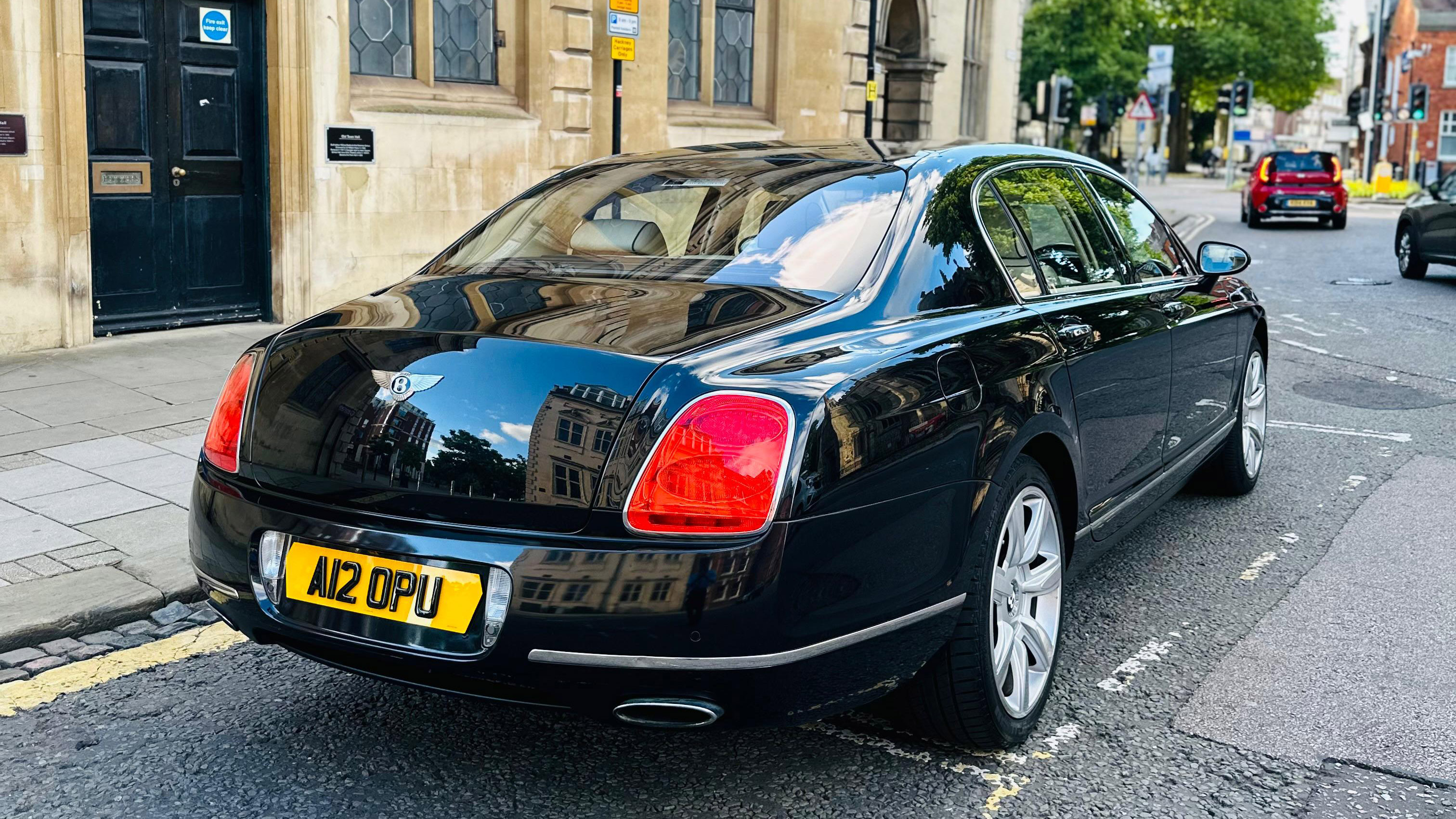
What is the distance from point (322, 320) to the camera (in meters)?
3.49

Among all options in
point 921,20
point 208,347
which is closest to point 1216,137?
point 921,20

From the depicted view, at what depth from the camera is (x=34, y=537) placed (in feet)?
17.0

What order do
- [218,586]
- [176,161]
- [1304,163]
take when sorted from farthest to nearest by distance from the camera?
1. [1304,163]
2. [176,161]
3. [218,586]

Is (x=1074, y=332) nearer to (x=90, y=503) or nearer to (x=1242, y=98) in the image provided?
(x=90, y=503)

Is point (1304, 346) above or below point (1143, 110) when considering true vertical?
below

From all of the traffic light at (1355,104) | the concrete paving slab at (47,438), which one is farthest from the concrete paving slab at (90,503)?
the traffic light at (1355,104)

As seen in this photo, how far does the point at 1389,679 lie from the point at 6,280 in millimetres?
8406

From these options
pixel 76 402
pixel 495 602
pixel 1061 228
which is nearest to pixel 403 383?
pixel 495 602

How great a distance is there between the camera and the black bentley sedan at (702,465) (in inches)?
113

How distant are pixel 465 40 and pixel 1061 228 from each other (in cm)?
956

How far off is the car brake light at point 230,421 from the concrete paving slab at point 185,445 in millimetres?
3295

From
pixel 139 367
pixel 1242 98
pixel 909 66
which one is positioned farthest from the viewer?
pixel 1242 98

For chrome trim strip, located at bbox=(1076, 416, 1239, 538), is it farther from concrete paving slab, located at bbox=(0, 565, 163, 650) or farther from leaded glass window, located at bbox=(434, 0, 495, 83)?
leaded glass window, located at bbox=(434, 0, 495, 83)

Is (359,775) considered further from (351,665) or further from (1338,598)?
(1338,598)
